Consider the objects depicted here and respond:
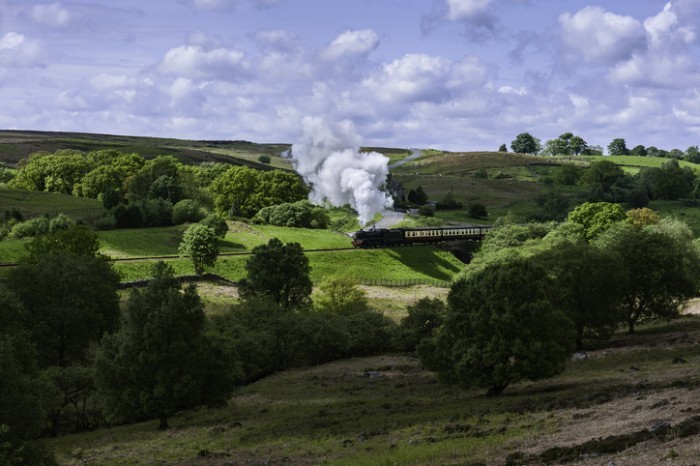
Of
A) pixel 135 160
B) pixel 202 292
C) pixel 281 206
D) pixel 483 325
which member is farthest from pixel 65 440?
pixel 135 160

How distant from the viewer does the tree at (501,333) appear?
45156 millimetres

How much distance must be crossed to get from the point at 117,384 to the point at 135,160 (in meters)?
130

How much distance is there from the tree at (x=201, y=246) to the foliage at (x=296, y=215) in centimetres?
3520

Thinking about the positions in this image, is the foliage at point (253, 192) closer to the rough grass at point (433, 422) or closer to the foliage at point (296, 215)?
the foliage at point (296, 215)

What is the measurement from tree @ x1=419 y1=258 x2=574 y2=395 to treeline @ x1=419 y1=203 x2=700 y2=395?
0.06m

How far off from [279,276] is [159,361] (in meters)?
35.8

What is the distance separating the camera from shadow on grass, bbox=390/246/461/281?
114938 mm

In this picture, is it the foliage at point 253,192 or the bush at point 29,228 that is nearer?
the bush at point 29,228

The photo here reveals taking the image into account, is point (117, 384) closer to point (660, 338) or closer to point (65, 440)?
point (65, 440)

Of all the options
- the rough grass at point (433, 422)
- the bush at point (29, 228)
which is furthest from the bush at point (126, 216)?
the rough grass at point (433, 422)

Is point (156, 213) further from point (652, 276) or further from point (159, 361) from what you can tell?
point (159, 361)

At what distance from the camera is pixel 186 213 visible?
126250 mm

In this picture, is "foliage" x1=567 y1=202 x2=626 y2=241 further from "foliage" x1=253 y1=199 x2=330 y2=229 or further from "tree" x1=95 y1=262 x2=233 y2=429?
"tree" x1=95 y1=262 x2=233 y2=429

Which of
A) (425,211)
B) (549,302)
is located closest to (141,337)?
(549,302)
